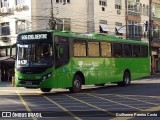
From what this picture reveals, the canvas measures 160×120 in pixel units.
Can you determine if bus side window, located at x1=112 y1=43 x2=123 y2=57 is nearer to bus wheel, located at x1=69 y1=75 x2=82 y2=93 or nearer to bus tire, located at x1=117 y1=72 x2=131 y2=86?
bus tire, located at x1=117 y1=72 x2=131 y2=86

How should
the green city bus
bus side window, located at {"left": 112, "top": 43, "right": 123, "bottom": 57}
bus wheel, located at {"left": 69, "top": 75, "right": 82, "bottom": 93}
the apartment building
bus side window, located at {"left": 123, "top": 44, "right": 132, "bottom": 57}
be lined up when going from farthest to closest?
the apartment building < bus side window, located at {"left": 123, "top": 44, "right": 132, "bottom": 57} < bus side window, located at {"left": 112, "top": 43, "right": 123, "bottom": 57} < bus wheel, located at {"left": 69, "top": 75, "right": 82, "bottom": 93} < the green city bus

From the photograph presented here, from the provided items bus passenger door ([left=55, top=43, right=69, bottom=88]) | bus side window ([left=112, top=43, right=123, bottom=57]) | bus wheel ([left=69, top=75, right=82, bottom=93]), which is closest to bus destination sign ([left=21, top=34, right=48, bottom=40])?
bus passenger door ([left=55, top=43, right=69, bottom=88])

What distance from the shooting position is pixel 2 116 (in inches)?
499

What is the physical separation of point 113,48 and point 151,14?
35.2m

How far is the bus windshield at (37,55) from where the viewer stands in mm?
20109

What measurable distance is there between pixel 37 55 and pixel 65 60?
5.19ft

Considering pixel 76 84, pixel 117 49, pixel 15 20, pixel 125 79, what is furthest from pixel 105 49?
pixel 15 20

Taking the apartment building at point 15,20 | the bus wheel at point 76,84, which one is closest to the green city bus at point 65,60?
the bus wheel at point 76,84

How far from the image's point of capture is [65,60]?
21031mm

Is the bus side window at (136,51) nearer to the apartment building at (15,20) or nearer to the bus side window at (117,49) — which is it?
the bus side window at (117,49)

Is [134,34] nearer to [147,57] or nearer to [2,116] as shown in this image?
[147,57]

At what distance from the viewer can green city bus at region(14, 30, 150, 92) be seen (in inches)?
792

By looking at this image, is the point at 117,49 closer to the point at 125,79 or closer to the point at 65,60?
the point at 125,79

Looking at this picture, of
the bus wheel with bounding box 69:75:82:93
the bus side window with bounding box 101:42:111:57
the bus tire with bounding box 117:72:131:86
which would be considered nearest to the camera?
the bus wheel with bounding box 69:75:82:93
